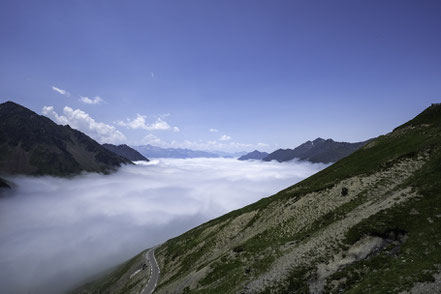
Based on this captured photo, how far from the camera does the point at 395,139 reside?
229ft

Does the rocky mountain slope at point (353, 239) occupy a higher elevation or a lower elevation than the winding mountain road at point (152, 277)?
higher

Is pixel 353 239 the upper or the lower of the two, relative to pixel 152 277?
upper

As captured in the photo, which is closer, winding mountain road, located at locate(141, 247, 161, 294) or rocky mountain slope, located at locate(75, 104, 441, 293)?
rocky mountain slope, located at locate(75, 104, 441, 293)

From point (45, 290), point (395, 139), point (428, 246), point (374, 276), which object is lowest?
point (45, 290)

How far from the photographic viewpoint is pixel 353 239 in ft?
97.6

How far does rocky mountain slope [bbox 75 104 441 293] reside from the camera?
75.0 feet

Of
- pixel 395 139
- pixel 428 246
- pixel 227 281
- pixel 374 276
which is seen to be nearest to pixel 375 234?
pixel 428 246

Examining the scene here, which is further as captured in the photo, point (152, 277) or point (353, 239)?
point (152, 277)

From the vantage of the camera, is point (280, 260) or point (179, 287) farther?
point (179, 287)

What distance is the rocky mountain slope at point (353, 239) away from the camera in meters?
22.9

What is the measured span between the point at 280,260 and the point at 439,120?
69.0 metres

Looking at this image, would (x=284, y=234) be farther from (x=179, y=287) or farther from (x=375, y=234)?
(x=179, y=287)

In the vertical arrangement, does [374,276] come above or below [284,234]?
above

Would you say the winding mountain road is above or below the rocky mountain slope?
below
